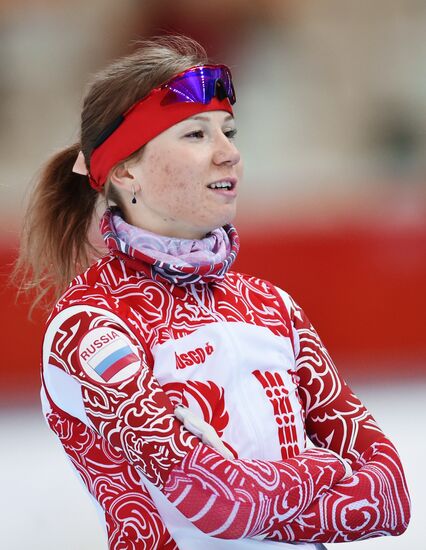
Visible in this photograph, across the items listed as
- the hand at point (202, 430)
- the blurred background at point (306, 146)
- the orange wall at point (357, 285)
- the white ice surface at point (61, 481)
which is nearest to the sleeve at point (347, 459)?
the hand at point (202, 430)

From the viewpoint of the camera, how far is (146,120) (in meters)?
1.88

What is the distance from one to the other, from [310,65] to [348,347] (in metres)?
1.43

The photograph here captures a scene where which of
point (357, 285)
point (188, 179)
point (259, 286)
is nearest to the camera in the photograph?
point (188, 179)

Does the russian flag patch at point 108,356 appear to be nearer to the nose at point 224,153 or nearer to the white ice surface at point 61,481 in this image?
the nose at point 224,153

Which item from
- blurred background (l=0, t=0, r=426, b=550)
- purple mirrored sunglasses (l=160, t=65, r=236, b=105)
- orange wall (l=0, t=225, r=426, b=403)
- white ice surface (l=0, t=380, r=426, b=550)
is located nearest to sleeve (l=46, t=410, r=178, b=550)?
purple mirrored sunglasses (l=160, t=65, r=236, b=105)

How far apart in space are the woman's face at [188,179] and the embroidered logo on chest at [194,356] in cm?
22

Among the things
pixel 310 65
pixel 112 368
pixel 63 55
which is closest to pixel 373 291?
pixel 310 65

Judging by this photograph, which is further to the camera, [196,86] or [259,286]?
[259,286]

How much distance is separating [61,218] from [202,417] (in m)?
0.55

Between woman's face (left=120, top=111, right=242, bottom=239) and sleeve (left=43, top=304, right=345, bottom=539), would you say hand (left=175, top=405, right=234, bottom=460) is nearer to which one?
sleeve (left=43, top=304, right=345, bottom=539)

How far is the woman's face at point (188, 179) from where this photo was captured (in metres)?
1.87

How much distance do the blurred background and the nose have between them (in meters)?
2.14

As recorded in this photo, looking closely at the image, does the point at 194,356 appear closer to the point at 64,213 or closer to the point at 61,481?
the point at 64,213

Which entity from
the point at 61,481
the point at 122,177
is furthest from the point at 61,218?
the point at 61,481
